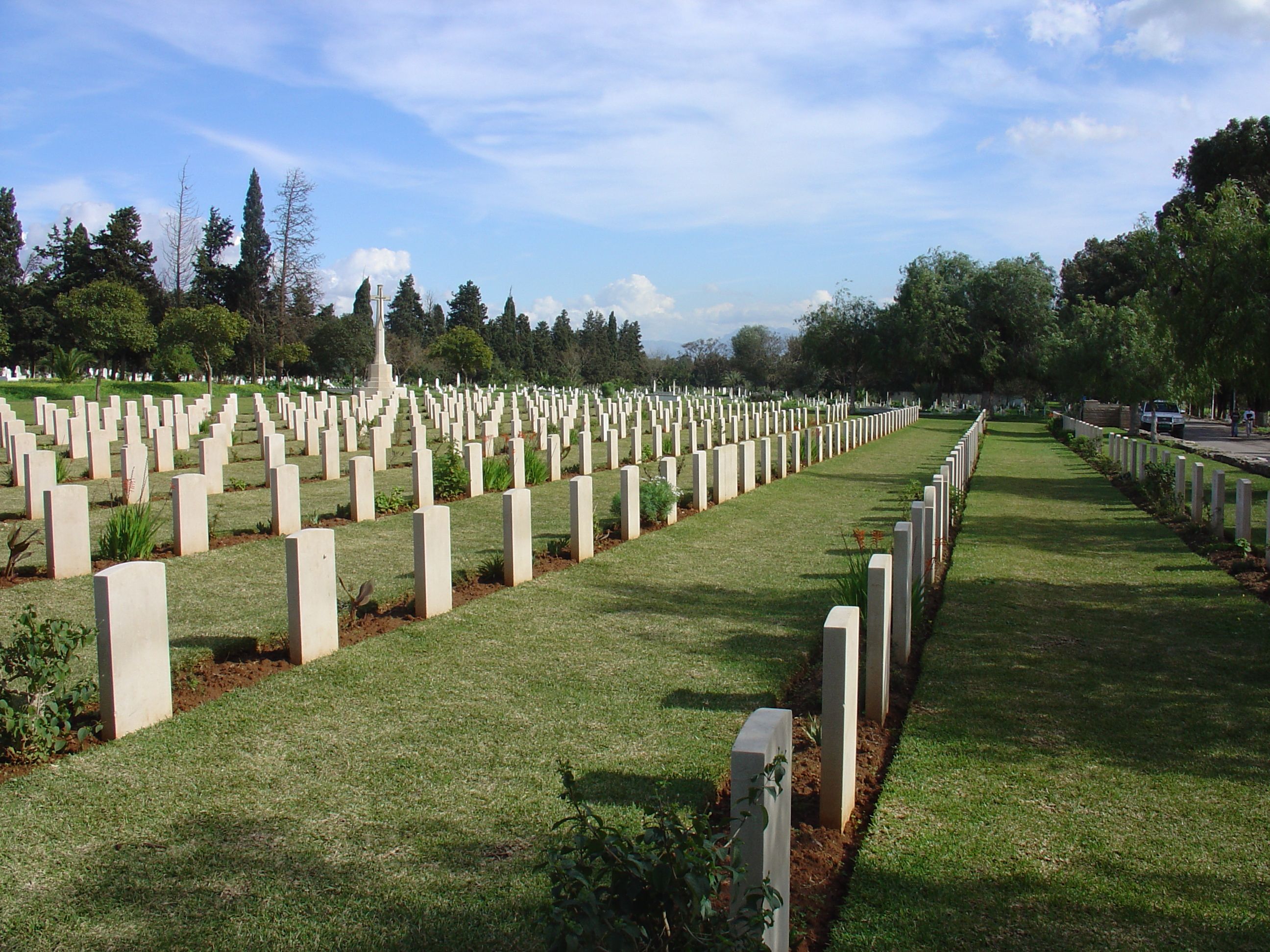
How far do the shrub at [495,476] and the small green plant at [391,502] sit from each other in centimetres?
164

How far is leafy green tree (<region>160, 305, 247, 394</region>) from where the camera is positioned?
3894cm

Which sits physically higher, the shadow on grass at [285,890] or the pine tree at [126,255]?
the pine tree at [126,255]

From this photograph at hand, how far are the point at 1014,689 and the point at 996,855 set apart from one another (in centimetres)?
220

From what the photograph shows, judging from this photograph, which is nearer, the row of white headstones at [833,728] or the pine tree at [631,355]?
the row of white headstones at [833,728]

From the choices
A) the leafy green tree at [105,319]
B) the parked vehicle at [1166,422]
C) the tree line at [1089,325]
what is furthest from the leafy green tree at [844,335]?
the leafy green tree at [105,319]

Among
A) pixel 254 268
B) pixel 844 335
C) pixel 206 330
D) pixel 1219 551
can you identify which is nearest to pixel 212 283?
pixel 254 268

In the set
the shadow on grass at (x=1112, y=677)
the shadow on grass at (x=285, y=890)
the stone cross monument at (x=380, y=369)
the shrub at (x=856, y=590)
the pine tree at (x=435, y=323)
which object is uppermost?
the pine tree at (x=435, y=323)

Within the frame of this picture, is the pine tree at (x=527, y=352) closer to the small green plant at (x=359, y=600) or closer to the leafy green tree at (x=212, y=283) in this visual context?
the leafy green tree at (x=212, y=283)

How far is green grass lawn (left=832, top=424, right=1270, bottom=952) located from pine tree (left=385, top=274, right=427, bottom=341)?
7131 centimetres

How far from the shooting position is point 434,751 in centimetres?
453

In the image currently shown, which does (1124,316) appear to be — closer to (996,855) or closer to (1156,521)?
(1156,521)

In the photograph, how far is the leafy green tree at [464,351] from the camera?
176 ft

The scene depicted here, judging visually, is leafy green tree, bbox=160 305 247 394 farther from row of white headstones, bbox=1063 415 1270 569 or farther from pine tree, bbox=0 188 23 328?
row of white headstones, bbox=1063 415 1270 569

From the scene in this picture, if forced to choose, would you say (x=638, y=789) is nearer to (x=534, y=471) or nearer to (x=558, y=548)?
(x=558, y=548)
